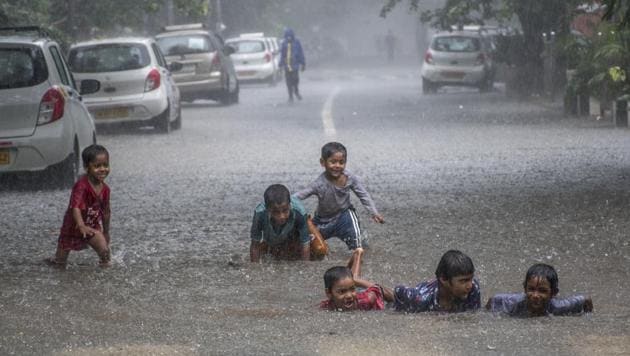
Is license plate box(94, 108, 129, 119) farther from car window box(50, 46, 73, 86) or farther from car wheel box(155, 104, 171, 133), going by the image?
car window box(50, 46, 73, 86)

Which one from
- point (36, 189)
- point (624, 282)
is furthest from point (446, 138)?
point (624, 282)

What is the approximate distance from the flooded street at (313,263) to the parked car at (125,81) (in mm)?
1447

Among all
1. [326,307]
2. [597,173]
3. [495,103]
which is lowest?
[495,103]

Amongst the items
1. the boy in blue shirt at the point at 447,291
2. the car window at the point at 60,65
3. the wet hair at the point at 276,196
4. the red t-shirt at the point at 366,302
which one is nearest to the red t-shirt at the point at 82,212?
the wet hair at the point at 276,196

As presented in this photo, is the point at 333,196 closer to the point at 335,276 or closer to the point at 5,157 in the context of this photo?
the point at 335,276

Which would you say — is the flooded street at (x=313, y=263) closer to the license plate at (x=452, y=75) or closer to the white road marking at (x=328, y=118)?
the white road marking at (x=328, y=118)

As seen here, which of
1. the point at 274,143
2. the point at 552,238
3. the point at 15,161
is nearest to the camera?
the point at 552,238

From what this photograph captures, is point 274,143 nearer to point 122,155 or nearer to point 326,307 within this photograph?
point 122,155

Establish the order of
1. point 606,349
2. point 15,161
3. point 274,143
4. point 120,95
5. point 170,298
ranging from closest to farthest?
point 606,349
point 170,298
point 15,161
point 274,143
point 120,95

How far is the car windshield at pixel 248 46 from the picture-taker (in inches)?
1998

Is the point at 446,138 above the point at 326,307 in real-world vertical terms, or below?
below

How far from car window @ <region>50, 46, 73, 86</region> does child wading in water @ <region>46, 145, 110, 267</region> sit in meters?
6.07

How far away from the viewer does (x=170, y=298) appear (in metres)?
8.29

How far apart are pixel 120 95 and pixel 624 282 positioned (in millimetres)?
15661
